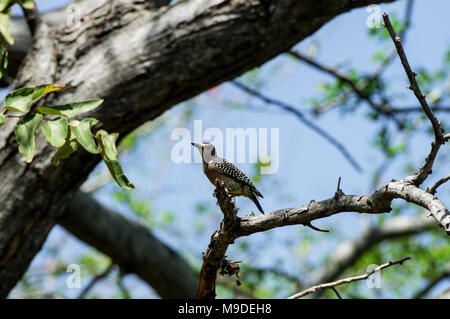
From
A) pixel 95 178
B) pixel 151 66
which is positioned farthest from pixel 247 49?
pixel 95 178

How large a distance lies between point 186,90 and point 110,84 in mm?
494

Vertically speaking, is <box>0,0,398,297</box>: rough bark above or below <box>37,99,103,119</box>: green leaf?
below

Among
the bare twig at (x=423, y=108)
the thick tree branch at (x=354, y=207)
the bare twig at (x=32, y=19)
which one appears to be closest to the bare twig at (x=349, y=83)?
the bare twig at (x=32, y=19)

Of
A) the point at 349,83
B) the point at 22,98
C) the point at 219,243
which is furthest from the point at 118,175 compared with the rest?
the point at 349,83

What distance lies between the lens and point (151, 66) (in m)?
3.60

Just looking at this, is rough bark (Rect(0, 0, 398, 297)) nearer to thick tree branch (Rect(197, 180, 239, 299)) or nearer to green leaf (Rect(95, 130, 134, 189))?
thick tree branch (Rect(197, 180, 239, 299))

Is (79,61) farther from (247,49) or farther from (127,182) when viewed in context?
(127,182)

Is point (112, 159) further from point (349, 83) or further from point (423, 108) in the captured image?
point (349, 83)

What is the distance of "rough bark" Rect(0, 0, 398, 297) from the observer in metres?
3.51

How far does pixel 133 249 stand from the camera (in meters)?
4.64

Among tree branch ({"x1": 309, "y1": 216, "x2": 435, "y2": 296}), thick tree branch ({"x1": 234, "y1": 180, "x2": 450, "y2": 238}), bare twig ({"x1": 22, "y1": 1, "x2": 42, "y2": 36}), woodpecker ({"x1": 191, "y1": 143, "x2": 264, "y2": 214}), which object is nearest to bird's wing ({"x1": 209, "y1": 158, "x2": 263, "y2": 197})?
woodpecker ({"x1": 191, "y1": 143, "x2": 264, "y2": 214})

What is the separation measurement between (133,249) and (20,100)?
2.80 meters

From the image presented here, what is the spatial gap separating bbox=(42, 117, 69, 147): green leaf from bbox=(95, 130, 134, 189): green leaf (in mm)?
147

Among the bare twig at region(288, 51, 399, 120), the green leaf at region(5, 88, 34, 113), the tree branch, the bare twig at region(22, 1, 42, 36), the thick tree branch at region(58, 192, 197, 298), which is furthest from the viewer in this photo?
the tree branch
